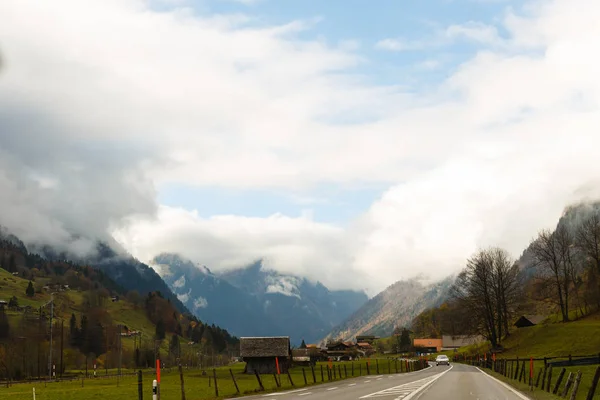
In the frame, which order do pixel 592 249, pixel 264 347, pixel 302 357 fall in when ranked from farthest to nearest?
pixel 302 357
pixel 264 347
pixel 592 249

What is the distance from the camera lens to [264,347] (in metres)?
125

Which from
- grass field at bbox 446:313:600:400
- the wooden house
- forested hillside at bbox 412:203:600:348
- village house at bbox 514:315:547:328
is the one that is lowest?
the wooden house

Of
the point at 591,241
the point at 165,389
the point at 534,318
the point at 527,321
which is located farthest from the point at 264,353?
the point at 534,318

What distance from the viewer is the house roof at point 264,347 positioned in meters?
124

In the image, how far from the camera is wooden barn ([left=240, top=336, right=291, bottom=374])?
123m

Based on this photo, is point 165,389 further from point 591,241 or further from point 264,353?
point 591,241

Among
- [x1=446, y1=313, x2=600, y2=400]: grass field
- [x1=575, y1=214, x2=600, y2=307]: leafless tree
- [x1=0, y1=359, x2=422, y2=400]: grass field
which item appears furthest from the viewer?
[x1=575, y1=214, x2=600, y2=307]: leafless tree

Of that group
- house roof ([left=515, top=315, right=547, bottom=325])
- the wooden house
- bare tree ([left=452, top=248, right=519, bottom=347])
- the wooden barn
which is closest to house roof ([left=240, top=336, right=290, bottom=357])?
the wooden barn

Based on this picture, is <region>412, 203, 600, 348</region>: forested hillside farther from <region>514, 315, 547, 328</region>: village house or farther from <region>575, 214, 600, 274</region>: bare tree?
<region>514, 315, 547, 328</region>: village house

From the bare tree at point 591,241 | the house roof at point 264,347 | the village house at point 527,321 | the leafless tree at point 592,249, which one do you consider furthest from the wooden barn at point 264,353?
the bare tree at point 591,241

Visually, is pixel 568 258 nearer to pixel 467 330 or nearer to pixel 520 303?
pixel 520 303

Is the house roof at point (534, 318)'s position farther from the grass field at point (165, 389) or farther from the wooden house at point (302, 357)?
the grass field at point (165, 389)

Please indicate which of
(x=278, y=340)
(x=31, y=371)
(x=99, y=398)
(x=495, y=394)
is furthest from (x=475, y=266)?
(x=31, y=371)

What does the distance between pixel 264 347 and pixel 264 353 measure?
1.54 metres
